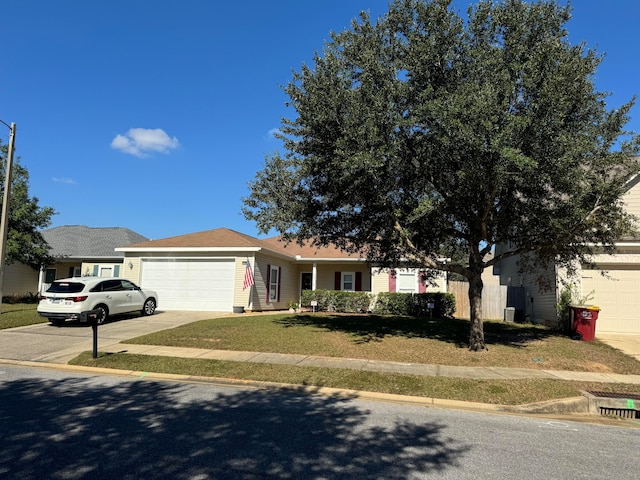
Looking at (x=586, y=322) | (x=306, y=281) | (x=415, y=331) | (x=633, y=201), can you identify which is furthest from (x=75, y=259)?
(x=633, y=201)

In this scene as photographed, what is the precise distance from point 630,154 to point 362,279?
1610cm

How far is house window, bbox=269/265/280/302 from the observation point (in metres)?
22.5

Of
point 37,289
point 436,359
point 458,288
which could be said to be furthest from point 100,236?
point 436,359

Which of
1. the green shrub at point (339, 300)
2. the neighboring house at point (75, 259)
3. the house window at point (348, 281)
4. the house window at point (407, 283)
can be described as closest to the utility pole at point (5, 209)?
the neighboring house at point (75, 259)

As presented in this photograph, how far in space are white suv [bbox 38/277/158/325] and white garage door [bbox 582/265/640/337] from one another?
16.9 metres

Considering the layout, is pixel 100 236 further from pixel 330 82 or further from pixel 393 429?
pixel 393 429

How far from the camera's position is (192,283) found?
20766 millimetres

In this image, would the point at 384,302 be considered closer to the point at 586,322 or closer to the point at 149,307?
the point at 586,322

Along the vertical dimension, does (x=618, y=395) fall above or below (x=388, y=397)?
above

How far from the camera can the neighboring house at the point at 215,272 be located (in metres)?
20.3

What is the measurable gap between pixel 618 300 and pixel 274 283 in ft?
49.5

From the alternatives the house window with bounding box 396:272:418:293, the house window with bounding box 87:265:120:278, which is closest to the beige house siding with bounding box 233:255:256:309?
the house window with bounding box 396:272:418:293

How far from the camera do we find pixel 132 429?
17.2 feet

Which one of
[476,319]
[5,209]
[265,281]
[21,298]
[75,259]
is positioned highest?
[5,209]
